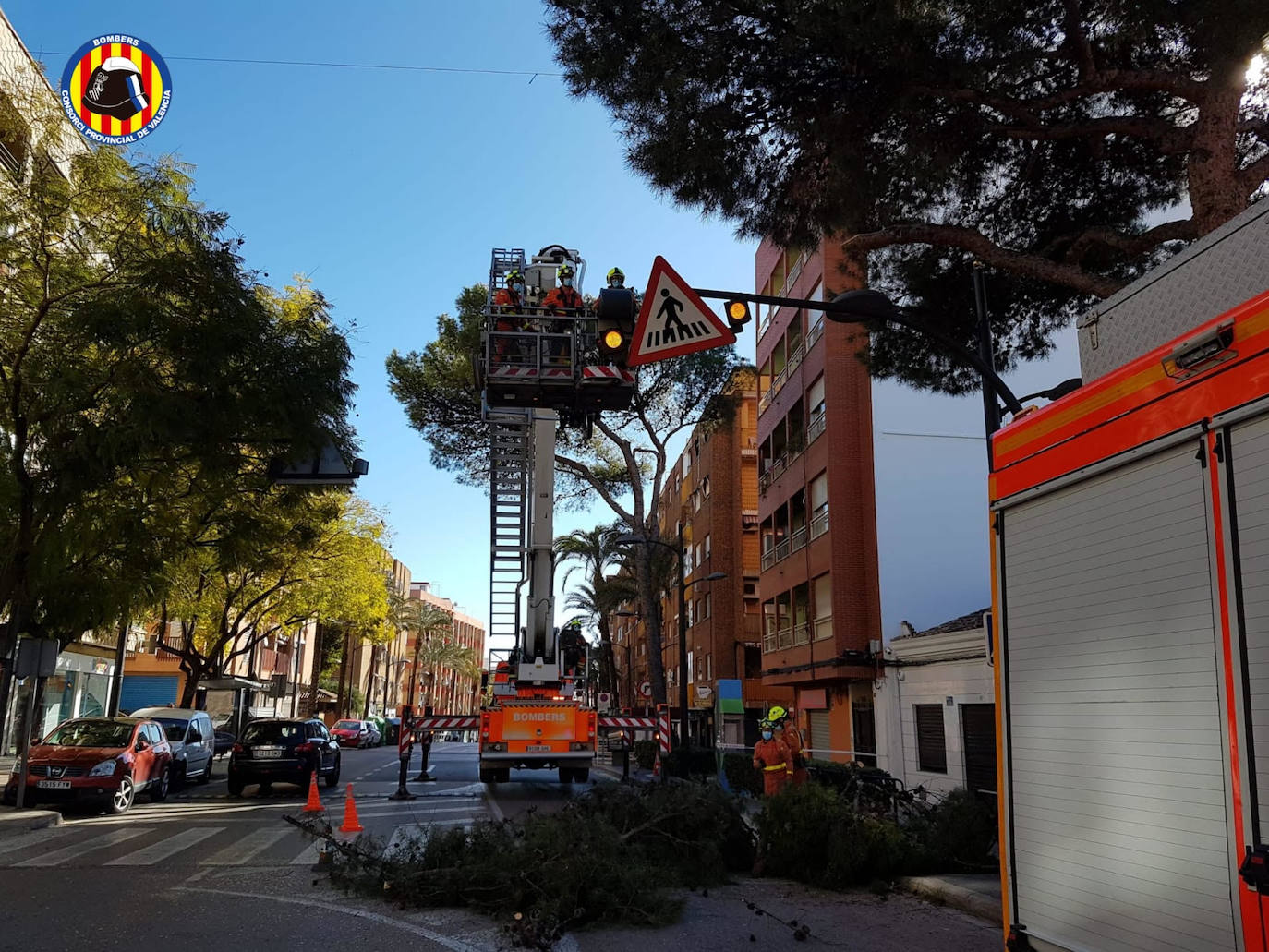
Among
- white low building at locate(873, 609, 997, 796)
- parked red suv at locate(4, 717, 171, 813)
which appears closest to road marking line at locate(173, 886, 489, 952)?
parked red suv at locate(4, 717, 171, 813)

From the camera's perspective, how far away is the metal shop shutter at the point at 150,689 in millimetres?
50688

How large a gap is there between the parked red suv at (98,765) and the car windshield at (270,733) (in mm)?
1580

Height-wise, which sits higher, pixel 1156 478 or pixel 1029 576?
pixel 1156 478

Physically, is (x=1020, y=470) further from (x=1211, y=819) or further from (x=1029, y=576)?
(x=1211, y=819)

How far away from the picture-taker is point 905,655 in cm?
2203

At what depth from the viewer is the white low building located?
1823 cm

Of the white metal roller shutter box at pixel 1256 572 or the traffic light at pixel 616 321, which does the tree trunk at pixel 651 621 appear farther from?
the white metal roller shutter box at pixel 1256 572

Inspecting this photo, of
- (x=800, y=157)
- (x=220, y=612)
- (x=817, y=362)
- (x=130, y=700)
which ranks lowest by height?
(x=130, y=700)

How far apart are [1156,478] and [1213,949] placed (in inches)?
65.7

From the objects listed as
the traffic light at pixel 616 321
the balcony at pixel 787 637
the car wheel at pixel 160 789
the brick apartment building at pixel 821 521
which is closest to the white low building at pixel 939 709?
the brick apartment building at pixel 821 521

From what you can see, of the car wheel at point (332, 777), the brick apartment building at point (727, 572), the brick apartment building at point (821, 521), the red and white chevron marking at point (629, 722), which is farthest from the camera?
the brick apartment building at point (727, 572)

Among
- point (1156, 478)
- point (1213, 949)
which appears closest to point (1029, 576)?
point (1156, 478)

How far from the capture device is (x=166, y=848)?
11156mm

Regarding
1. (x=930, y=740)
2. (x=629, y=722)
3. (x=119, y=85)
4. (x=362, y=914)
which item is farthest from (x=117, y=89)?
(x=930, y=740)
